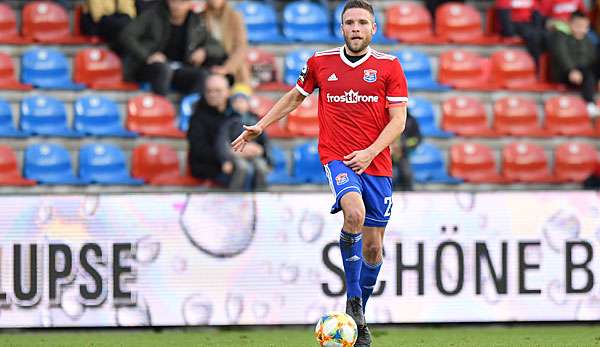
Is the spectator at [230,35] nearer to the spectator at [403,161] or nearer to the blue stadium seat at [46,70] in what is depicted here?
the blue stadium seat at [46,70]

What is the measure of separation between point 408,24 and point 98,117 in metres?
3.76

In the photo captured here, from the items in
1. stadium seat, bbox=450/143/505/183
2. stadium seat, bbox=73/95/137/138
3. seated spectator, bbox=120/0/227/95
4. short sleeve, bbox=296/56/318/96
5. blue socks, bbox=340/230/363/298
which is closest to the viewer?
blue socks, bbox=340/230/363/298

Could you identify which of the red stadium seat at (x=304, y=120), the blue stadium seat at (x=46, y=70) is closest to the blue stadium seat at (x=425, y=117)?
the red stadium seat at (x=304, y=120)

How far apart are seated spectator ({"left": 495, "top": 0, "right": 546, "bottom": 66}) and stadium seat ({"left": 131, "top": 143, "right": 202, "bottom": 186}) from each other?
4309mm

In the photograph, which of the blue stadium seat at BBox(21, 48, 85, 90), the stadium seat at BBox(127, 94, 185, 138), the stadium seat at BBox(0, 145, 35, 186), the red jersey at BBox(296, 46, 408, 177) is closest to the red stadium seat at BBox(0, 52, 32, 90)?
the blue stadium seat at BBox(21, 48, 85, 90)

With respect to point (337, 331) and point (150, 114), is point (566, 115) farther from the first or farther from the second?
point (337, 331)

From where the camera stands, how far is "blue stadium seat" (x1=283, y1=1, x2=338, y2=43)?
1336cm

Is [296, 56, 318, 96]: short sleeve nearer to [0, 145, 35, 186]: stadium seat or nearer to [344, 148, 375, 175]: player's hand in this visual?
[344, 148, 375, 175]: player's hand

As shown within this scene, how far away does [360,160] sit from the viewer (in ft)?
22.6

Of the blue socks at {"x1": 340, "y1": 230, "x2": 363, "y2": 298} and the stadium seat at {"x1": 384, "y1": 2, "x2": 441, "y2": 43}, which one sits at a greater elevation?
the stadium seat at {"x1": 384, "y1": 2, "x2": 441, "y2": 43}

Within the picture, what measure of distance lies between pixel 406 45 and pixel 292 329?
533 centimetres

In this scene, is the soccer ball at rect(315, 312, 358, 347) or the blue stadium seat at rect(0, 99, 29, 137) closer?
the soccer ball at rect(315, 312, 358, 347)

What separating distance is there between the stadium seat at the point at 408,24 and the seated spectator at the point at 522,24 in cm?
82

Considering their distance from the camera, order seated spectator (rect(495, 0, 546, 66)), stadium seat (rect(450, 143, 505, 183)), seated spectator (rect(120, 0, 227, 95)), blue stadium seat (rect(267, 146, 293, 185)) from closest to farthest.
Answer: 1. blue stadium seat (rect(267, 146, 293, 185))
2. seated spectator (rect(120, 0, 227, 95))
3. stadium seat (rect(450, 143, 505, 183))
4. seated spectator (rect(495, 0, 546, 66))
